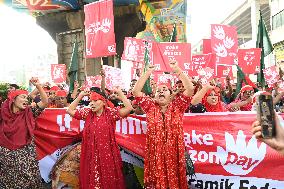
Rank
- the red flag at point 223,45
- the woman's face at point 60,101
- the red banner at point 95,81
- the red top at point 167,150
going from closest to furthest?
1. the red top at point 167,150
2. the woman's face at point 60,101
3. the red banner at point 95,81
4. the red flag at point 223,45

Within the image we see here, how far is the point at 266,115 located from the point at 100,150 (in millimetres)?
2679

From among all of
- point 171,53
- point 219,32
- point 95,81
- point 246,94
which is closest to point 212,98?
point 246,94

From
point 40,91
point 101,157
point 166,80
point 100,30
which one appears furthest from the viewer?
point 100,30

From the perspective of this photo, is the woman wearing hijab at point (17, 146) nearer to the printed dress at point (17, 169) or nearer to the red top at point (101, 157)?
the printed dress at point (17, 169)

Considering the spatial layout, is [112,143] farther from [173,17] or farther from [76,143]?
[173,17]

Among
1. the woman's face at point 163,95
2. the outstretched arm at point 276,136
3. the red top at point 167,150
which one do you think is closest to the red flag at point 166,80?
the woman's face at point 163,95

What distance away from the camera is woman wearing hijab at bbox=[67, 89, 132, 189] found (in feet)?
13.0

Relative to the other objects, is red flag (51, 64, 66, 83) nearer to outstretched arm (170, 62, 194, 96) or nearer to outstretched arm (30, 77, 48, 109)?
outstretched arm (30, 77, 48, 109)

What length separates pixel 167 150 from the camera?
361 cm

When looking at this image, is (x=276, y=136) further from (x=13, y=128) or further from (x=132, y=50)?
(x=132, y=50)

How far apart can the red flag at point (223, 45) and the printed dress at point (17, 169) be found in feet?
17.7

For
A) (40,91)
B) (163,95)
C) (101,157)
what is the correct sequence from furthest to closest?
(40,91) < (101,157) < (163,95)

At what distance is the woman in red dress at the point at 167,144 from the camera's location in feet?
11.9

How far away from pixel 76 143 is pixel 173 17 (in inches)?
463
